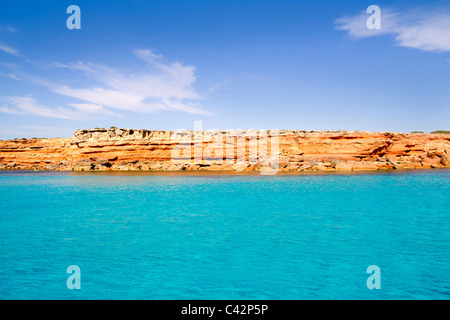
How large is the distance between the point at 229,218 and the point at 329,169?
122ft

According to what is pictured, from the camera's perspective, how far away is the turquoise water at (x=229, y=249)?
28.0 feet

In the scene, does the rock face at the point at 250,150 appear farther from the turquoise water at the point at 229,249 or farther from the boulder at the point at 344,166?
the turquoise water at the point at 229,249

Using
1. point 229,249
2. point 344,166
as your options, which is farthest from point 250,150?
point 229,249

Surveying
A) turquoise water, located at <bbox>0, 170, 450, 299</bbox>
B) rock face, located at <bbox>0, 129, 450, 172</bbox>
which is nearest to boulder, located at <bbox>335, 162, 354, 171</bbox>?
rock face, located at <bbox>0, 129, 450, 172</bbox>

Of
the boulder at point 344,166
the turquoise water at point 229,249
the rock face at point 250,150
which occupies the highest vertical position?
the rock face at point 250,150

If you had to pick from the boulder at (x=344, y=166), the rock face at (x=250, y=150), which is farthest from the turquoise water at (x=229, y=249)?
the rock face at (x=250, y=150)

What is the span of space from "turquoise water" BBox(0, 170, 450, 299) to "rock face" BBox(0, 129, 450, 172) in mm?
31717

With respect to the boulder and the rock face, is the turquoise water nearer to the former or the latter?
the boulder

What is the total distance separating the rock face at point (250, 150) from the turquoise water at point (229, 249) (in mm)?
31717

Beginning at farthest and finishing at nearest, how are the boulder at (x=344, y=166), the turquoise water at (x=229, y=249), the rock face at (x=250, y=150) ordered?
the rock face at (x=250, y=150), the boulder at (x=344, y=166), the turquoise water at (x=229, y=249)

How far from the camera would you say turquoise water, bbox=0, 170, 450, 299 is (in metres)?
8.53

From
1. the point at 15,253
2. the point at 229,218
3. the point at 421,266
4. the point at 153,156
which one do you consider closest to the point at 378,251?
the point at 421,266

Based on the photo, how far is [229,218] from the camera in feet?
56.1

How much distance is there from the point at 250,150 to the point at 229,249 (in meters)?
44.1
